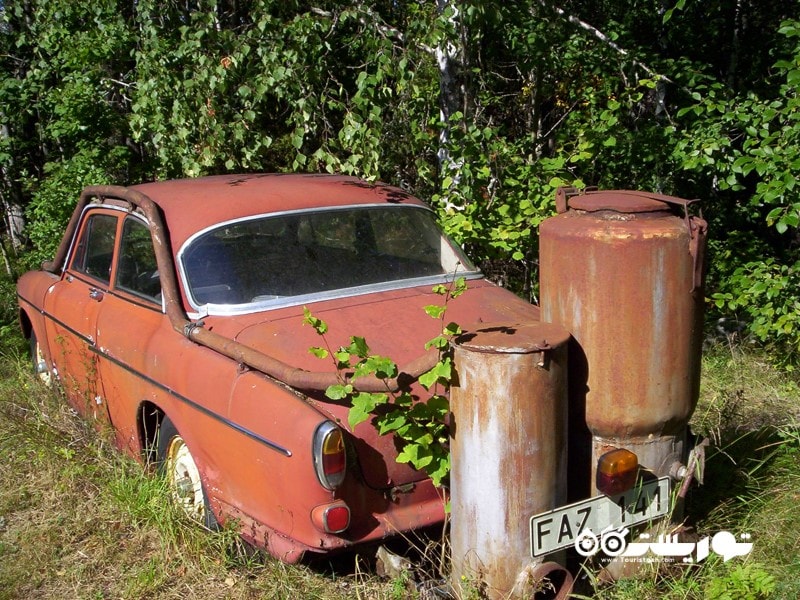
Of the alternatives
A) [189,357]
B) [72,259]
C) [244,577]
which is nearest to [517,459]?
[244,577]

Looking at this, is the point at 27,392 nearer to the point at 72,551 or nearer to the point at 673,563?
the point at 72,551

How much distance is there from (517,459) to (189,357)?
1.66 m

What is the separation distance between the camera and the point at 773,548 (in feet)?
11.0

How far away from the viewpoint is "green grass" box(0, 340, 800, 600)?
3166 mm

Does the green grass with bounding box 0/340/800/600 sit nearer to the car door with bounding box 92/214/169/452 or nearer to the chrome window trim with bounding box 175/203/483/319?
the car door with bounding box 92/214/169/452

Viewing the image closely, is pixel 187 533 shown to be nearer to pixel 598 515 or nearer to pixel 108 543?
pixel 108 543

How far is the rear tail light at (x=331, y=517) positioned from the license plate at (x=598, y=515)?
699mm

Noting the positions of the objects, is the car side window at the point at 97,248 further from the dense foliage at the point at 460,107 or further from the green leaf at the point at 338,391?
the green leaf at the point at 338,391

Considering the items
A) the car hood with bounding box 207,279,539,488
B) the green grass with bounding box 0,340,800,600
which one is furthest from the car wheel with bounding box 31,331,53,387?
the car hood with bounding box 207,279,539,488

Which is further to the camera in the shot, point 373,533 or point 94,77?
point 94,77

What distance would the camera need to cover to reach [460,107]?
6.30 m

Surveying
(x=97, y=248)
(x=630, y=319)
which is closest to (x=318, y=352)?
(x=630, y=319)

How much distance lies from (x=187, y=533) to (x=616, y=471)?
1883mm

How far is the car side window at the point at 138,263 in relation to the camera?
4234 mm
